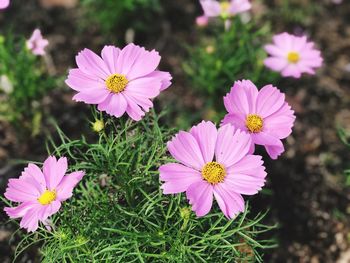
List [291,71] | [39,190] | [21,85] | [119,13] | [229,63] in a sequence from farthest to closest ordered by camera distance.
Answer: [119,13] < [229,63] < [21,85] < [291,71] < [39,190]

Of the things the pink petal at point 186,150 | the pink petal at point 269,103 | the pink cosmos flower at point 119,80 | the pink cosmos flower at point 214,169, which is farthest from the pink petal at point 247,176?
the pink cosmos flower at point 119,80

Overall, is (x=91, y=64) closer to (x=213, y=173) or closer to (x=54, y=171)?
(x=54, y=171)

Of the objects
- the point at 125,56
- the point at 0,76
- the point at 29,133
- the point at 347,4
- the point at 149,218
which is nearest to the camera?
the point at 125,56

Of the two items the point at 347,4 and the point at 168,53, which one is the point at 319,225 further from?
the point at 347,4

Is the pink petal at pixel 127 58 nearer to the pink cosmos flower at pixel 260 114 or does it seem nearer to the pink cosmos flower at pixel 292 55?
the pink cosmos flower at pixel 260 114

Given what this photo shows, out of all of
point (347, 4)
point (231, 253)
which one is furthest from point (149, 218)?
point (347, 4)


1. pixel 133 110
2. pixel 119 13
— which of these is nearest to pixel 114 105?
pixel 133 110

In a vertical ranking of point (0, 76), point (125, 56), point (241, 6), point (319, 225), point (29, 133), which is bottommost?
point (319, 225)
